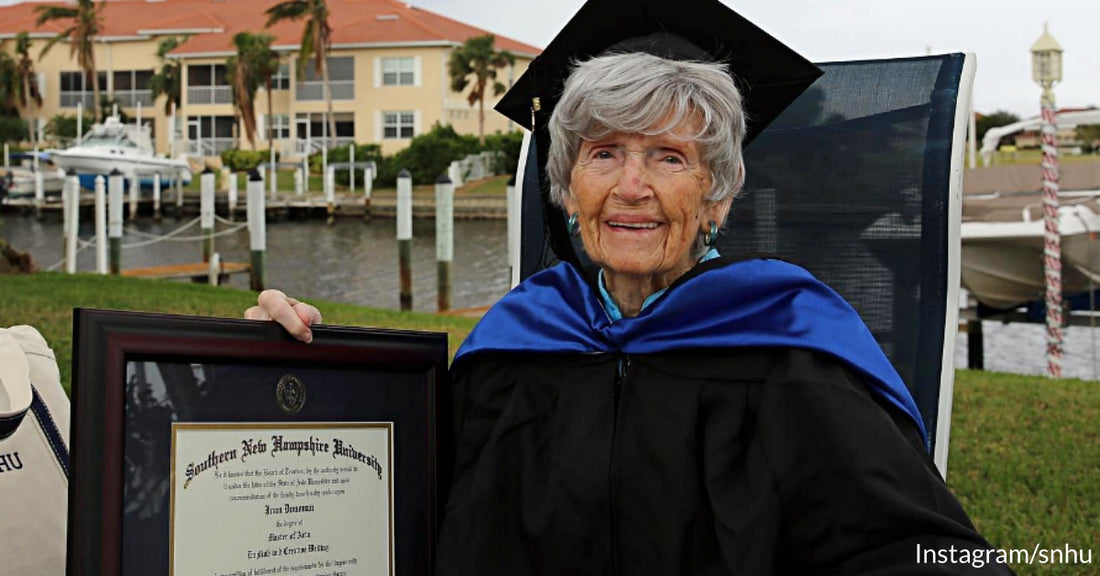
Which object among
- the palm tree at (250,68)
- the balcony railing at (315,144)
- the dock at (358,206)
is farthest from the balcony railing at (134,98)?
the dock at (358,206)

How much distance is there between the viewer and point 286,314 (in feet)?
6.49

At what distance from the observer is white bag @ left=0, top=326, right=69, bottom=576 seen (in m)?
2.05

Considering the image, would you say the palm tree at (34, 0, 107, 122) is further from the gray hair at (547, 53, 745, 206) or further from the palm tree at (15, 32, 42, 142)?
the gray hair at (547, 53, 745, 206)

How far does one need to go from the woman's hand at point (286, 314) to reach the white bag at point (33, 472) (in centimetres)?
40

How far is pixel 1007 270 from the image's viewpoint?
11.9 metres

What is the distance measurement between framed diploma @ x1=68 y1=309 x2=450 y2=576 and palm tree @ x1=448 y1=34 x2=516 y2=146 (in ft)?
121

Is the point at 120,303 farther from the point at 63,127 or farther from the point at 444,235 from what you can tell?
the point at 63,127

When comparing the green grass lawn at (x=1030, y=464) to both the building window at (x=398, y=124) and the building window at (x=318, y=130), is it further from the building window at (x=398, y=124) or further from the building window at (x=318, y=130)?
the building window at (x=318, y=130)

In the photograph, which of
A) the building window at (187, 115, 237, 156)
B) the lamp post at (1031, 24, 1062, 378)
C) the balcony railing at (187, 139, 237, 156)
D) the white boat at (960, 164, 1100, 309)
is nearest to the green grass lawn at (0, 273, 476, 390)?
the lamp post at (1031, 24, 1062, 378)

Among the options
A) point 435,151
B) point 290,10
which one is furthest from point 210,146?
point 435,151

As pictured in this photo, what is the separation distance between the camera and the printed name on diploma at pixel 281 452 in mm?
1862

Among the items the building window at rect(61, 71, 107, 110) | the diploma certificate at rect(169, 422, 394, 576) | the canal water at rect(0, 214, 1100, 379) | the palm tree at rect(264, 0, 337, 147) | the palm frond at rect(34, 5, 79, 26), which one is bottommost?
the canal water at rect(0, 214, 1100, 379)

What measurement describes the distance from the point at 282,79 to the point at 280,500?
4700 centimetres

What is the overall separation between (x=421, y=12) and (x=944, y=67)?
149ft
